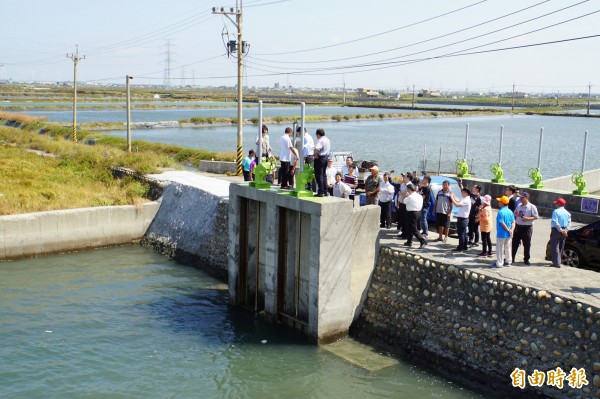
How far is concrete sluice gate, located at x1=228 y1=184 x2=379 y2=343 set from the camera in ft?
49.4

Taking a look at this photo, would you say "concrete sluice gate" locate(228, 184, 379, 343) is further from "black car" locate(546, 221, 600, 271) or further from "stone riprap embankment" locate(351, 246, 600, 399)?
"black car" locate(546, 221, 600, 271)

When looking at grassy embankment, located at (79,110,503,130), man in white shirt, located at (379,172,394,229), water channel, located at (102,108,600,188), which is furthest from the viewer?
grassy embankment, located at (79,110,503,130)

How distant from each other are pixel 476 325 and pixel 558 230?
2.82 meters

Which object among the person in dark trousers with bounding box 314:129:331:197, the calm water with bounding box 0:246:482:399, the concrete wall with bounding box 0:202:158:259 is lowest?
the calm water with bounding box 0:246:482:399

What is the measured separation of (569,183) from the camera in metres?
27.4

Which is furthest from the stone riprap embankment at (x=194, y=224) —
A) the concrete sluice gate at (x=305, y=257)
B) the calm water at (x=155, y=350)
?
the concrete sluice gate at (x=305, y=257)

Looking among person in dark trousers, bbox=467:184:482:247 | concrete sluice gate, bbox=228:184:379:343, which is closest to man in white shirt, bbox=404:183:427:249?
concrete sluice gate, bbox=228:184:379:343

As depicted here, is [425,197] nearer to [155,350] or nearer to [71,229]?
[155,350]

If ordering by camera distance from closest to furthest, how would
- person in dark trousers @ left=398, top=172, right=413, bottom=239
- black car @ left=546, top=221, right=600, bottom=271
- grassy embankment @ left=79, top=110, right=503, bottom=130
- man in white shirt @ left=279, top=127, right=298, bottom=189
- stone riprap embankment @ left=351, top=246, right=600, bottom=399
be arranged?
stone riprap embankment @ left=351, top=246, right=600, bottom=399, black car @ left=546, top=221, right=600, bottom=271, person in dark trousers @ left=398, top=172, right=413, bottom=239, man in white shirt @ left=279, top=127, right=298, bottom=189, grassy embankment @ left=79, top=110, right=503, bottom=130

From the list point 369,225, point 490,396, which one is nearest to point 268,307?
point 369,225

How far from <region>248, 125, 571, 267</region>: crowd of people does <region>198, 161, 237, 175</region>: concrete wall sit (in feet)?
47.0

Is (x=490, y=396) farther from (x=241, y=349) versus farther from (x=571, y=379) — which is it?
(x=241, y=349)

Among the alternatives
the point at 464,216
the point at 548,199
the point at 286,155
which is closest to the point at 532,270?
the point at 464,216

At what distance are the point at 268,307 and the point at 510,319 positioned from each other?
6534 mm
